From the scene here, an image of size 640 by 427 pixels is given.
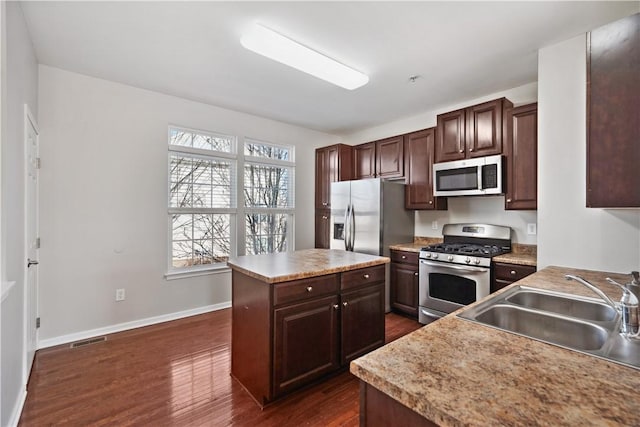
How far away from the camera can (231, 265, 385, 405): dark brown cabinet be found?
76.0 inches

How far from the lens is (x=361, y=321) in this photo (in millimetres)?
2438

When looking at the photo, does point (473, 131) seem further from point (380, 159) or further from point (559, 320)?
point (559, 320)

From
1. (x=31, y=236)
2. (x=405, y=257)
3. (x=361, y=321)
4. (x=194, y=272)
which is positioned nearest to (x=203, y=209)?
(x=194, y=272)

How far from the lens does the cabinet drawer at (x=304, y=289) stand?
1.92 meters

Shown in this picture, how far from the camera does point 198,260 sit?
152 inches

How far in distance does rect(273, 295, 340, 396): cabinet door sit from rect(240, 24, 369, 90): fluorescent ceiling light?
6.38ft

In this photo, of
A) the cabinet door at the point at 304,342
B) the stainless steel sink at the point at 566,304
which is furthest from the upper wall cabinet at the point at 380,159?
the stainless steel sink at the point at 566,304

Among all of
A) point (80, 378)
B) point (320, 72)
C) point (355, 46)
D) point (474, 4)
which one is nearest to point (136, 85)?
point (320, 72)

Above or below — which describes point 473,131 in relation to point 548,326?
above

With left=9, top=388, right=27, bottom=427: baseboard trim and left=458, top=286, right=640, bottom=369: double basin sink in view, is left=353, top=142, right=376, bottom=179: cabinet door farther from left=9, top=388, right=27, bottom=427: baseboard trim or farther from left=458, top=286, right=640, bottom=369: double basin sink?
left=9, top=388, right=27, bottom=427: baseboard trim

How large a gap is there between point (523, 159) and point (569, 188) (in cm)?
59

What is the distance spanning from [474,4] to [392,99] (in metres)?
1.69

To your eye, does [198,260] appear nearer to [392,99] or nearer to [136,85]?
[136,85]

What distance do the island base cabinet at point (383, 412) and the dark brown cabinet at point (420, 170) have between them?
319cm
